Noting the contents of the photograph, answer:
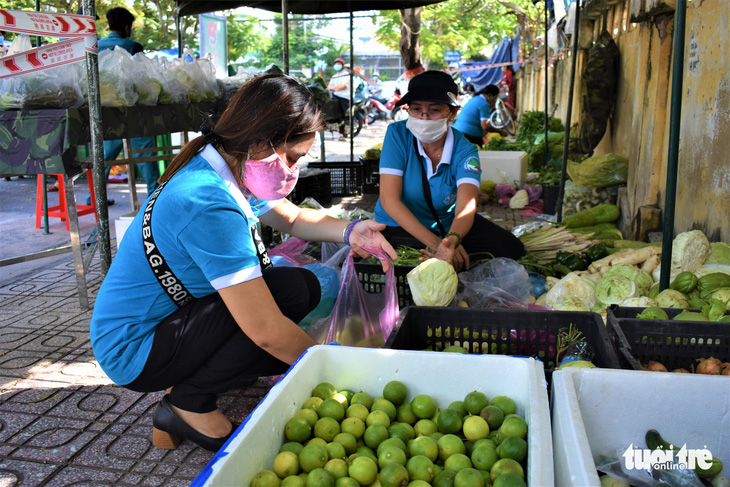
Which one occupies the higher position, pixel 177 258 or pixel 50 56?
pixel 50 56

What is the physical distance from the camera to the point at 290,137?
2.09 m

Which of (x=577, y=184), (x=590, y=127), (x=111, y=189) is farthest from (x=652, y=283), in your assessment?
(x=111, y=189)

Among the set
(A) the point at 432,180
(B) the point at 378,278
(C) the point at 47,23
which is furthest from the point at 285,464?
(C) the point at 47,23

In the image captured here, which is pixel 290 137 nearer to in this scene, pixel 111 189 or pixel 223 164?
pixel 223 164

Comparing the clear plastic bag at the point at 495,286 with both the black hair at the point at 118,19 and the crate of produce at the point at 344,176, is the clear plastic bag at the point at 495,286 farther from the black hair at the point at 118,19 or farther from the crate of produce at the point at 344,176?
the crate of produce at the point at 344,176

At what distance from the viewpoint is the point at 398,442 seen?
1.57 meters

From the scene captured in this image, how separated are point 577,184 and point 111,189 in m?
6.62

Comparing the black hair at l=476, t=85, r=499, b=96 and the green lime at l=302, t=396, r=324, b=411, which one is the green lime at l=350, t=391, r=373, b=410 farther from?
the black hair at l=476, t=85, r=499, b=96

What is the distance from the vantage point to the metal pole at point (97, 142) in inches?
134

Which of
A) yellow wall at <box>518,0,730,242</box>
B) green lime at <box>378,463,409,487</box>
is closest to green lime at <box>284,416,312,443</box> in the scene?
green lime at <box>378,463,409,487</box>

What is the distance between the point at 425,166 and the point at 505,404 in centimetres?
220

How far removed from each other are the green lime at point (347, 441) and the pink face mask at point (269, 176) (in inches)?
37.1

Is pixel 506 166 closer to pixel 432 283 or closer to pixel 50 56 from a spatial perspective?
pixel 432 283

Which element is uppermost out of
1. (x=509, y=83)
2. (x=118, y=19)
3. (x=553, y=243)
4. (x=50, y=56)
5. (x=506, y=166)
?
(x=509, y=83)
